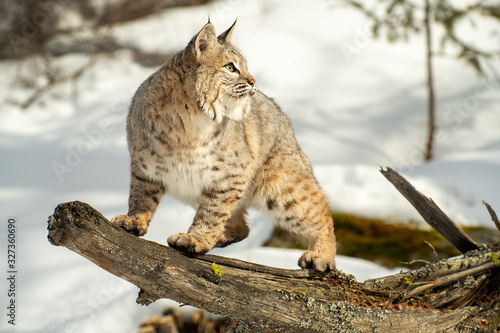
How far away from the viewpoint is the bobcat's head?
10.5 feet

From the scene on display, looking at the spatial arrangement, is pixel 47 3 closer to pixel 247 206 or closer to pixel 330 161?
pixel 330 161

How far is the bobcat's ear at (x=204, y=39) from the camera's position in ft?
10.2

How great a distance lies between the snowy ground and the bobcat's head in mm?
2663

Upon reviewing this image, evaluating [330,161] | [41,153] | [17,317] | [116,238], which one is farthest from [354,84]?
[116,238]

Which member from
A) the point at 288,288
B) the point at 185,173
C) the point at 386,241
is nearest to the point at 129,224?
the point at 185,173

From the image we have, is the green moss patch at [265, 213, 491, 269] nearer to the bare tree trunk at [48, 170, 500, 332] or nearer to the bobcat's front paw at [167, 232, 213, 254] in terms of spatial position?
the bare tree trunk at [48, 170, 500, 332]

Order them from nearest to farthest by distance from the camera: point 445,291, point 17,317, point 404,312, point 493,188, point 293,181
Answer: point 404,312, point 445,291, point 293,181, point 17,317, point 493,188

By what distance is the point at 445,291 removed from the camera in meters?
3.41

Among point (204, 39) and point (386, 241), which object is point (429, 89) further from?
point (204, 39)

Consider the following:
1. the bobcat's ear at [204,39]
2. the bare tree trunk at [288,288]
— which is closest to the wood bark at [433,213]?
the bare tree trunk at [288,288]

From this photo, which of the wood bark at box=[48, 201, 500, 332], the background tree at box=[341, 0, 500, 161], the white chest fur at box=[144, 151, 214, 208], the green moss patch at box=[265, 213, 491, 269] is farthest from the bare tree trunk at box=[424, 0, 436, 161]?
the white chest fur at box=[144, 151, 214, 208]

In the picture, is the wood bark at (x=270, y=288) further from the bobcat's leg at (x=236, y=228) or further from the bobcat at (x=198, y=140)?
the bobcat's leg at (x=236, y=228)

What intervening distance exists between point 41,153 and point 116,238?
6785 millimetres

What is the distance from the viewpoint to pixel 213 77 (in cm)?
319
